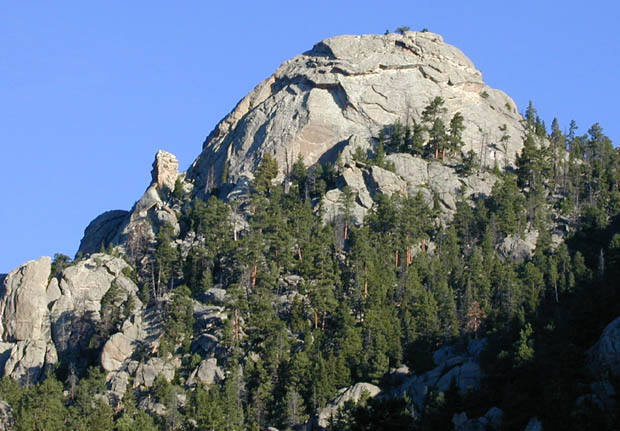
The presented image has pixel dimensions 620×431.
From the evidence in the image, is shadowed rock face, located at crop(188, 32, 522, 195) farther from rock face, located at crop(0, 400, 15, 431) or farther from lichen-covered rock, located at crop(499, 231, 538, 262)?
rock face, located at crop(0, 400, 15, 431)

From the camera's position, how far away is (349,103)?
477 ft

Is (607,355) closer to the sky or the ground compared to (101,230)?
closer to the ground

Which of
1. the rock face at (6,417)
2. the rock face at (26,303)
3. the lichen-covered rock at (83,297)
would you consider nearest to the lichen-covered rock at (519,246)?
the lichen-covered rock at (83,297)

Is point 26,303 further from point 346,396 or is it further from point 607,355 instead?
point 607,355

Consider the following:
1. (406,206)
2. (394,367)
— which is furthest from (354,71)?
(394,367)

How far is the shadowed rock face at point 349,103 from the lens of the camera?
142625mm

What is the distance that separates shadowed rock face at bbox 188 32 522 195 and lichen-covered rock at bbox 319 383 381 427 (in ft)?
158

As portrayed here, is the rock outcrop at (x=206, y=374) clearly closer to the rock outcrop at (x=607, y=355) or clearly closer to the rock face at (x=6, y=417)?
the rock face at (x=6, y=417)

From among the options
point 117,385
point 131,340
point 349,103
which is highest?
point 349,103

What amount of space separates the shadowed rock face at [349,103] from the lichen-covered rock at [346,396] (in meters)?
48.1

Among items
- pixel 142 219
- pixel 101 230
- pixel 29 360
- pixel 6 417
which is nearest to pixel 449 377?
pixel 6 417

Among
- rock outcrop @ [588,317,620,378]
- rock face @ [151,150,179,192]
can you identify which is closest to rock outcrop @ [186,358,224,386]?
rock outcrop @ [588,317,620,378]

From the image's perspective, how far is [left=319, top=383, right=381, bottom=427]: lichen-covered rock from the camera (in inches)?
3686

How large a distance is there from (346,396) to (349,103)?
5720 cm
